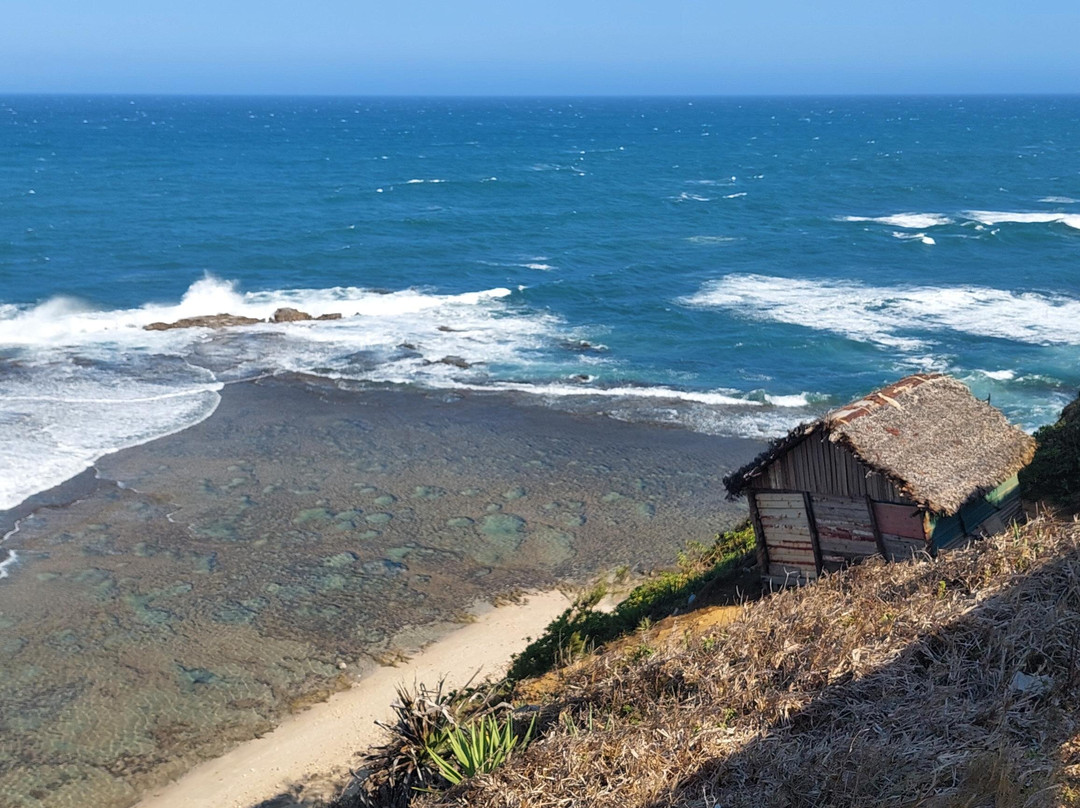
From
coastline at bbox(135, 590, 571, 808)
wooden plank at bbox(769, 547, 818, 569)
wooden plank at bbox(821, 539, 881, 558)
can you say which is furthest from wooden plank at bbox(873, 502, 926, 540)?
coastline at bbox(135, 590, 571, 808)

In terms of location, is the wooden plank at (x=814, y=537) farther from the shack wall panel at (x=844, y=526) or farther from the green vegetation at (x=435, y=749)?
the green vegetation at (x=435, y=749)

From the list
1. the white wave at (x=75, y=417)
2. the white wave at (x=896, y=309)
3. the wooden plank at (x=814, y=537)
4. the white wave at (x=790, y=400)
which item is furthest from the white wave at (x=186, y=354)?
the wooden plank at (x=814, y=537)

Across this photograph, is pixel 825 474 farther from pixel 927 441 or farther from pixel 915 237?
pixel 915 237

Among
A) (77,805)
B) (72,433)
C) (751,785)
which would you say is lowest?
(77,805)

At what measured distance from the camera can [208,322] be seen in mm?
40781

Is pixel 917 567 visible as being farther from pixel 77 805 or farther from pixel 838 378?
pixel 838 378

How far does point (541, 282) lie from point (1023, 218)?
3257cm

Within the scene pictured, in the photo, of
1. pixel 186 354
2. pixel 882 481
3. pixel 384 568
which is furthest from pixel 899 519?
pixel 186 354

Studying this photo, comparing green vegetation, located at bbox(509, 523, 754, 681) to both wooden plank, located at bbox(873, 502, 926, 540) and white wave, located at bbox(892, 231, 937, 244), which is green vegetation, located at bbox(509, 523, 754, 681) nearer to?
wooden plank, located at bbox(873, 502, 926, 540)

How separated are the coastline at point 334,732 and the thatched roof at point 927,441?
569 cm

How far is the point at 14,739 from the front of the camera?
53.1 feet

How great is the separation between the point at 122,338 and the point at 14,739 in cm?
2508

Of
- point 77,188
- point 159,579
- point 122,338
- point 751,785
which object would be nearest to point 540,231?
point 122,338

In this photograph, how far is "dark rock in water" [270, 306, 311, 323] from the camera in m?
41.3
